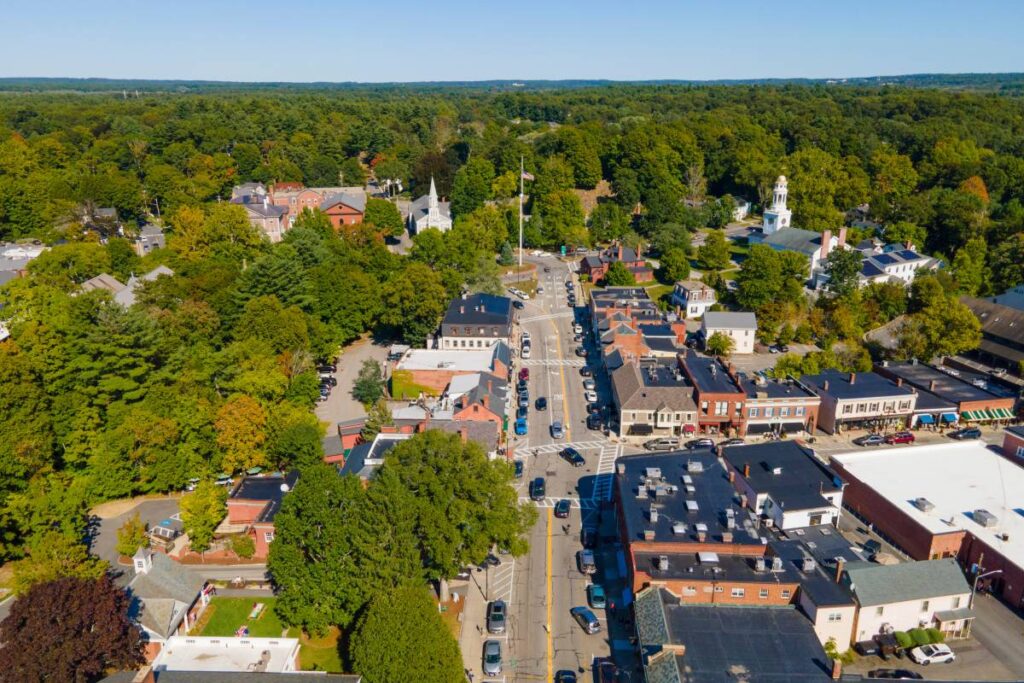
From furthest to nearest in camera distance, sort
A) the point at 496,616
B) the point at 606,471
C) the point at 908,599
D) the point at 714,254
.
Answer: the point at 714,254 < the point at 606,471 < the point at 496,616 < the point at 908,599

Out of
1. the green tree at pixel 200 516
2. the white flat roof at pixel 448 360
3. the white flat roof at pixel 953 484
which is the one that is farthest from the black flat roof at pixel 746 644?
the white flat roof at pixel 448 360

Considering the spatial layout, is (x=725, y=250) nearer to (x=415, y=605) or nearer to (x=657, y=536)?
(x=657, y=536)

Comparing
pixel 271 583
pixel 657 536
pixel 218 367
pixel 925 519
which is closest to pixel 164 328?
pixel 218 367

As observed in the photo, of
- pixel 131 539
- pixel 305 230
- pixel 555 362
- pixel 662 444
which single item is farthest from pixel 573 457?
pixel 305 230

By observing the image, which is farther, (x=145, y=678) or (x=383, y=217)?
(x=383, y=217)

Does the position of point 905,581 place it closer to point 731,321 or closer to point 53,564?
point 731,321

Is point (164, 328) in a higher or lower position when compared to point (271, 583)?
higher

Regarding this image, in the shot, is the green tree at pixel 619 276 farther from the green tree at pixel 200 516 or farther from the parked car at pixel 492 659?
the parked car at pixel 492 659
